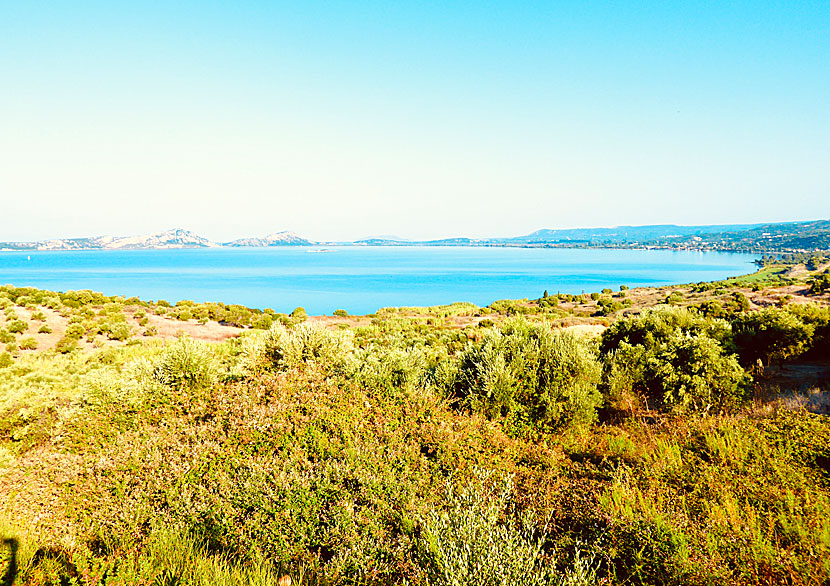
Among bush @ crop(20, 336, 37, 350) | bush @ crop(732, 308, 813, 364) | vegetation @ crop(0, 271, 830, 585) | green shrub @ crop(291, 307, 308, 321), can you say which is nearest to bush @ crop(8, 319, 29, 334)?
bush @ crop(20, 336, 37, 350)

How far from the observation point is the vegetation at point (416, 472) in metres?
3.78

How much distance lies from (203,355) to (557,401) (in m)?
7.68

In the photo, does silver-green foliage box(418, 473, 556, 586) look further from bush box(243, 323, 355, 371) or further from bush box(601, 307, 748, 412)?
bush box(601, 307, 748, 412)

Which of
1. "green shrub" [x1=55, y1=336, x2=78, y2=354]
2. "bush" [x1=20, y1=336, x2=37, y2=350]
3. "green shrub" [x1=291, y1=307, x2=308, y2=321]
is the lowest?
"green shrub" [x1=291, y1=307, x2=308, y2=321]

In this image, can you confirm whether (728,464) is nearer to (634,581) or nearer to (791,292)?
(634,581)

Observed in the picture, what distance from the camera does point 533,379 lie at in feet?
29.0

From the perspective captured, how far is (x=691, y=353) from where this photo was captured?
9.86m

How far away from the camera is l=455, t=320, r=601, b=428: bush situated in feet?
27.3

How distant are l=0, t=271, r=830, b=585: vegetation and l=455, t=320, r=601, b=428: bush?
0.15 feet

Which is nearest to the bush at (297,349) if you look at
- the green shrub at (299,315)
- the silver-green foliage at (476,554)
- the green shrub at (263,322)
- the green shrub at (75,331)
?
the silver-green foliage at (476,554)

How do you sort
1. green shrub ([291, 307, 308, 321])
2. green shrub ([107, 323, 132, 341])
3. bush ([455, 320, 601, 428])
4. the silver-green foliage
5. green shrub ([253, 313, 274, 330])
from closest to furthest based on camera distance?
the silver-green foliage
bush ([455, 320, 601, 428])
green shrub ([107, 323, 132, 341])
green shrub ([253, 313, 274, 330])
green shrub ([291, 307, 308, 321])

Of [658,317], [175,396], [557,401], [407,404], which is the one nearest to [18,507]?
[175,396]

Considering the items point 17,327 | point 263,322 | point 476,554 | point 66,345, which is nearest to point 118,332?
point 66,345

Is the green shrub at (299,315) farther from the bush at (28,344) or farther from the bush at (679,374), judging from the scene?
the bush at (679,374)
